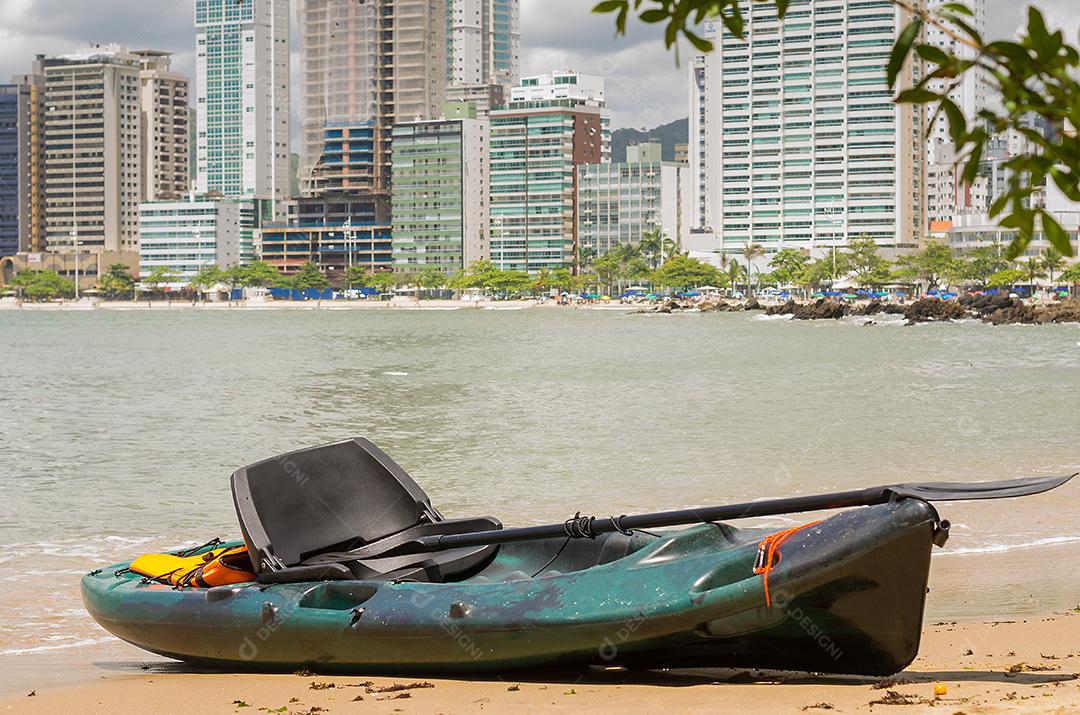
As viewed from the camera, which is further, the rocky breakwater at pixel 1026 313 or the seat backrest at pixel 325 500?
the rocky breakwater at pixel 1026 313

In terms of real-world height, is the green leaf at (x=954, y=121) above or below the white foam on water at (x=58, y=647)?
above

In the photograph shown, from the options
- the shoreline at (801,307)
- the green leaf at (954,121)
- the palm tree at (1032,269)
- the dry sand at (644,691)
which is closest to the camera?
the green leaf at (954,121)

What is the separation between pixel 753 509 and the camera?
7477 mm

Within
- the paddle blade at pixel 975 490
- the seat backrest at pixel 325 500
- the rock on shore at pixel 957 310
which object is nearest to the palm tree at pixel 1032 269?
the rock on shore at pixel 957 310

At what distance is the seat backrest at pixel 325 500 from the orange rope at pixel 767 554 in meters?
2.93

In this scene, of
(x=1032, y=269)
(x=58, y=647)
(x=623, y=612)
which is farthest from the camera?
(x=1032, y=269)

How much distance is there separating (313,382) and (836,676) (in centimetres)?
3947

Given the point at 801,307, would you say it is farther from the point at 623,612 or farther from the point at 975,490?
the point at 623,612

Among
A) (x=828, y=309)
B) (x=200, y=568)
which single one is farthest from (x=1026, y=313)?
(x=200, y=568)

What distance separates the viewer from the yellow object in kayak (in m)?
8.71

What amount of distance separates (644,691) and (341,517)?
2.68m

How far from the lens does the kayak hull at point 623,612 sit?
6.74 meters

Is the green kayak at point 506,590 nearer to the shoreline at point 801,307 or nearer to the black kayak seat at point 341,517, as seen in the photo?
the black kayak seat at point 341,517

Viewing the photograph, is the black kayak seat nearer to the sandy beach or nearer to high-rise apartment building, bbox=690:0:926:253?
the sandy beach
